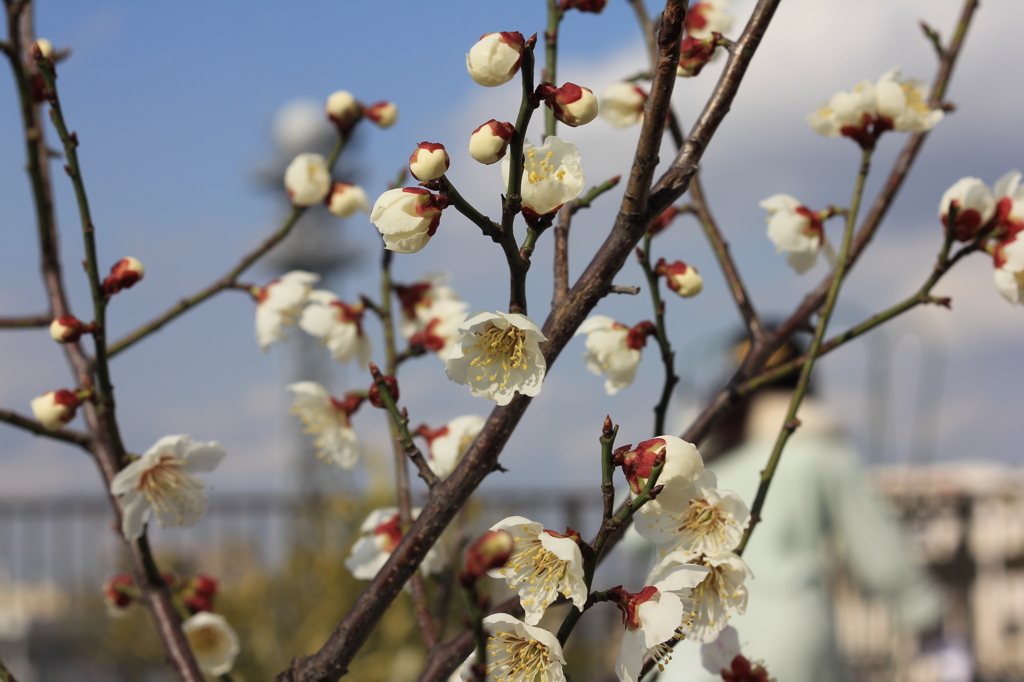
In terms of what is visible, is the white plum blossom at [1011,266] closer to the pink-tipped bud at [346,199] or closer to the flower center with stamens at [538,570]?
the flower center with stamens at [538,570]

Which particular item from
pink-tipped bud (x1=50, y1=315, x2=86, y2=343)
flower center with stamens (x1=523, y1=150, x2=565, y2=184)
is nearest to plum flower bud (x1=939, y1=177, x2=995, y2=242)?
flower center with stamens (x1=523, y1=150, x2=565, y2=184)

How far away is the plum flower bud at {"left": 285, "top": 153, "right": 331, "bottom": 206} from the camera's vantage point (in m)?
1.18

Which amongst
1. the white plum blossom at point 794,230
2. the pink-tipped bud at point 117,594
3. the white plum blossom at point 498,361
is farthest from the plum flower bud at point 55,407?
the white plum blossom at point 794,230

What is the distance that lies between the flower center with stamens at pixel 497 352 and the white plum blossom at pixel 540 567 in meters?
0.10

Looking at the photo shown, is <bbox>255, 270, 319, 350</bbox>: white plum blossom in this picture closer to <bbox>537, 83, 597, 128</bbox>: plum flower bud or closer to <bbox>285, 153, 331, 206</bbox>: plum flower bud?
<bbox>285, 153, 331, 206</bbox>: plum flower bud

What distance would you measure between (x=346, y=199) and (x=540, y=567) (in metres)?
0.70

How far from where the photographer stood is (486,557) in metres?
0.42

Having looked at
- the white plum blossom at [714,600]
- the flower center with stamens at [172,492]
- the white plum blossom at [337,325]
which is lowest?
the white plum blossom at [714,600]

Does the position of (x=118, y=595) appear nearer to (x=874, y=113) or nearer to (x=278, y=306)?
(x=278, y=306)

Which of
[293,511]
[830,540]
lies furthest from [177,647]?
[293,511]

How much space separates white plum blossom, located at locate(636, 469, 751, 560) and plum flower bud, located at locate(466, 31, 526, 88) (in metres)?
0.32

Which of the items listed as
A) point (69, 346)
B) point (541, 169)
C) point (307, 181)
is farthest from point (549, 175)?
point (69, 346)

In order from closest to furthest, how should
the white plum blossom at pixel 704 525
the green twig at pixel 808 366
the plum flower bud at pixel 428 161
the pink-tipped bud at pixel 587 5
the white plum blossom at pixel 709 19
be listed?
the plum flower bud at pixel 428 161 < the white plum blossom at pixel 704 525 < the green twig at pixel 808 366 < the pink-tipped bud at pixel 587 5 < the white plum blossom at pixel 709 19

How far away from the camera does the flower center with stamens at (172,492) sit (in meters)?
0.90
